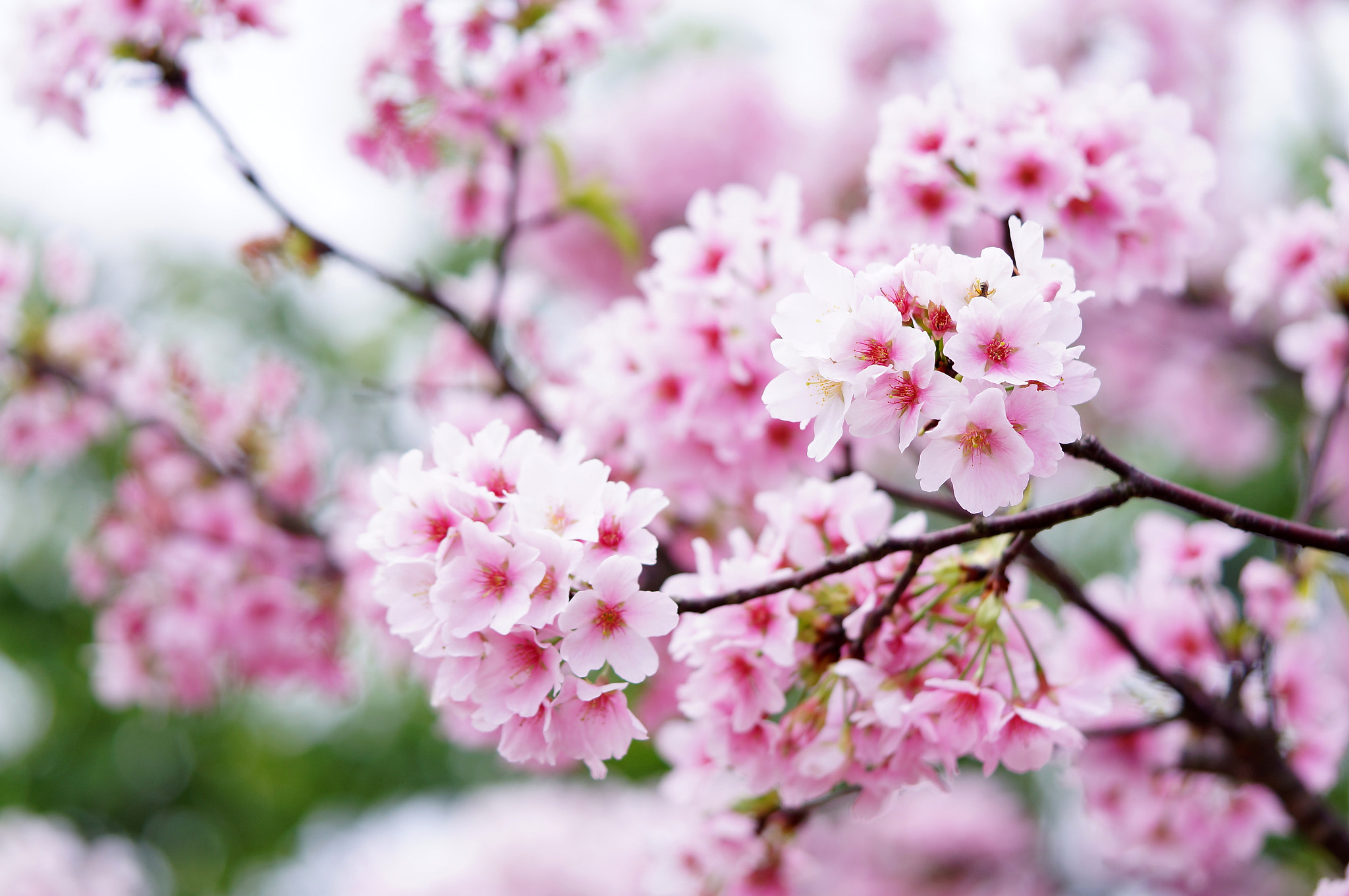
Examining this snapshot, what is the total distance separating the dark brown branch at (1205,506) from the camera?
0.76 metres

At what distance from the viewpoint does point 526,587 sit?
2.48 feet

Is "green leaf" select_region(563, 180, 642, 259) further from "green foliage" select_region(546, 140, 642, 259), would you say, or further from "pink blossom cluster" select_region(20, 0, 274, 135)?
"pink blossom cluster" select_region(20, 0, 274, 135)

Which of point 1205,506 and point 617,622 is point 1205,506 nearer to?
point 1205,506

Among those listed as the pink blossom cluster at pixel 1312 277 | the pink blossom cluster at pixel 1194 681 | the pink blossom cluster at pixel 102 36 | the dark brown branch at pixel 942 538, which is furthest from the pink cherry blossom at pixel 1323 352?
the pink blossom cluster at pixel 102 36

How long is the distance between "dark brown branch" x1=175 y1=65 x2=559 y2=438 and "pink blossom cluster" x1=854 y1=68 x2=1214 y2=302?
69 centimetres

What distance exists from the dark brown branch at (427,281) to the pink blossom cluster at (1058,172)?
2.25 ft

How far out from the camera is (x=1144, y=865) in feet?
5.25

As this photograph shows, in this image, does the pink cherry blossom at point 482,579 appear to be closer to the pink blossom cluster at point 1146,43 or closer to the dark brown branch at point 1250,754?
the dark brown branch at point 1250,754

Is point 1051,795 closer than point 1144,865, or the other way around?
point 1144,865

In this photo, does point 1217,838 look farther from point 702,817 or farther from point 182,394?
point 182,394

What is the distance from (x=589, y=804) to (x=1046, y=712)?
10.9 ft

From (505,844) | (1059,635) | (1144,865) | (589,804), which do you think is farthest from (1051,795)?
(1059,635)

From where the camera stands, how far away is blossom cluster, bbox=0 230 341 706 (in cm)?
213

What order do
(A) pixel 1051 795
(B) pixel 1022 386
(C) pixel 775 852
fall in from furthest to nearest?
1. (A) pixel 1051 795
2. (C) pixel 775 852
3. (B) pixel 1022 386
